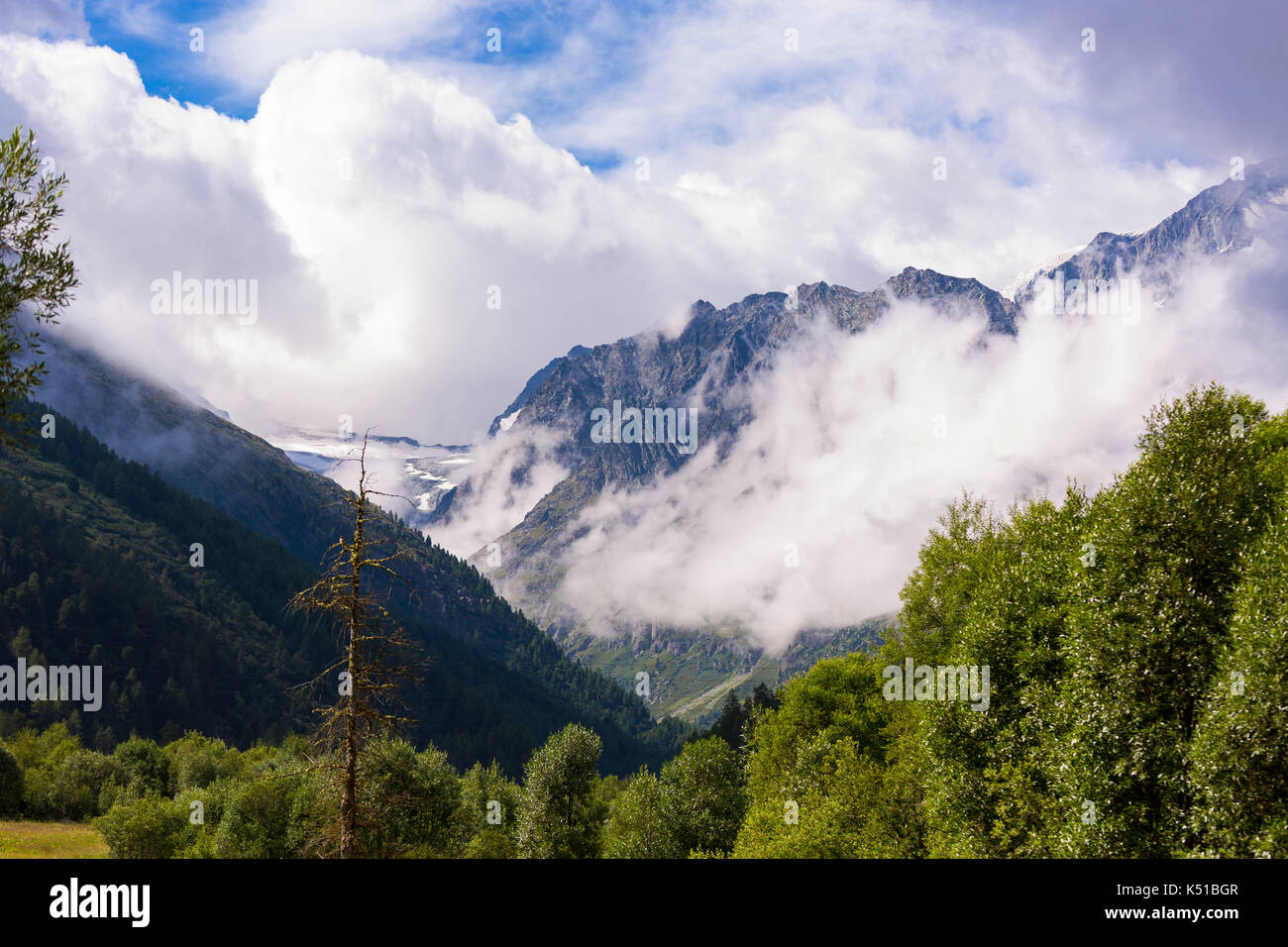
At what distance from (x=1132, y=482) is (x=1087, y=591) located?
482cm

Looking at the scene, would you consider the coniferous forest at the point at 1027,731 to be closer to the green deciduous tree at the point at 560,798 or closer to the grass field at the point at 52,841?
the green deciduous tree at the point at 560,798

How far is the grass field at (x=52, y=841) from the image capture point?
5412 cm

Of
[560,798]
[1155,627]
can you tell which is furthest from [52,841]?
[1155,627]

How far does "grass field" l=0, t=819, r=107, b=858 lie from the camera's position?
54125 mm

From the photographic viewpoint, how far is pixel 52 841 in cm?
6756

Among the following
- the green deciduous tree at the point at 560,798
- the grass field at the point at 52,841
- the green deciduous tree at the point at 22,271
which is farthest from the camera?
the green deciduous tree at the point at 560,798

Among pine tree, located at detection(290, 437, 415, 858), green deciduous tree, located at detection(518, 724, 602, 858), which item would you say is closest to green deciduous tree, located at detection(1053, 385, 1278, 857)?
pine tree, located at detection(290, 437, 415, 858)

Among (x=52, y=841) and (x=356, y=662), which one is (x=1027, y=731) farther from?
(x=52, y=841)

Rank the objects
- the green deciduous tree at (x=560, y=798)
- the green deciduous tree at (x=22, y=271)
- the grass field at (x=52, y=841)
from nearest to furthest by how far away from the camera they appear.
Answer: the green deciduous tree at (x=22, y=271) < the grass field at (x=52, y=841) < the green deciduous tree at (x=560, y=798)

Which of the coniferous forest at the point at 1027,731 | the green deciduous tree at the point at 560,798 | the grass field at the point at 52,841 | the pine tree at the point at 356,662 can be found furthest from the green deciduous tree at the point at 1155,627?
the grass field at the point at 52,841

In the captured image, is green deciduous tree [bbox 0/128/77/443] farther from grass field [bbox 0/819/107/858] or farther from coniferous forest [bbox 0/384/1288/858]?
grass field [bbox 0/819/107/858]

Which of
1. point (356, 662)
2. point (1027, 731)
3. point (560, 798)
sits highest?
point (356, 662)

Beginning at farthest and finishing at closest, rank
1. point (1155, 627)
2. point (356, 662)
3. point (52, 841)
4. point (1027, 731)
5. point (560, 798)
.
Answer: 1. point (560, 798)
2. point (52, 841)
3. point (1027, 731)
4. point (1155, 627)
5. point (356, 662)

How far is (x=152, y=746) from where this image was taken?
130 m
